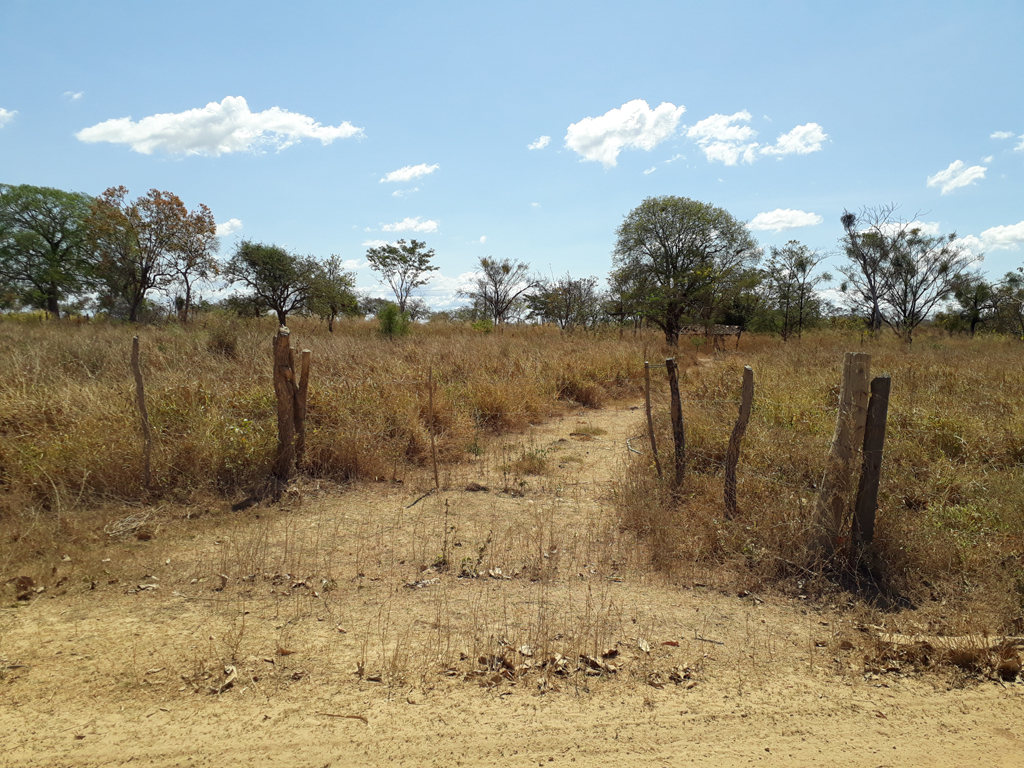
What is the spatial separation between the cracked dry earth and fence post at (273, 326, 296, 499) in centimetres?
140

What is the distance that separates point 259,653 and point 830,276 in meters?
31.3

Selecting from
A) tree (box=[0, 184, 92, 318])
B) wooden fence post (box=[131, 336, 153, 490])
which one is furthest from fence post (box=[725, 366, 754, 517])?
tree (box=[0, 184, 92, 318])

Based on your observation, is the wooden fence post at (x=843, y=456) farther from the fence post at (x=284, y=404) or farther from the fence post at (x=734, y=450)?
the fence post at (x=284, y=404)

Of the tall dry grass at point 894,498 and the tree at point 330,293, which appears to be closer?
the tall dry grass at point 894,498

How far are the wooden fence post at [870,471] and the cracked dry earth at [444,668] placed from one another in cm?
79

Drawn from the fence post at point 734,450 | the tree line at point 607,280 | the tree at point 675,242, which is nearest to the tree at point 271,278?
the tree line at point 607,280

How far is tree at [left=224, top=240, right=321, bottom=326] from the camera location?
A: 23375 millimetres

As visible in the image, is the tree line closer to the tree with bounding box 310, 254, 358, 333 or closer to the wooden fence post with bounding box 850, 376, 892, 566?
the tree with bounding box 310, 254, 358, 333

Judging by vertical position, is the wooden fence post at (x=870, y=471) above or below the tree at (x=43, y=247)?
below

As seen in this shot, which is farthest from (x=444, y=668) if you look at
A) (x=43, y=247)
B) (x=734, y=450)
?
(x=43, y=247)

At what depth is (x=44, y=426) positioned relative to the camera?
608cm

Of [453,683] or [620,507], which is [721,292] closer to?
[620,507]

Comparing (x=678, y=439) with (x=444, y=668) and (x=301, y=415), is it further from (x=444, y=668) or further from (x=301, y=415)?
(x=301, y=415)

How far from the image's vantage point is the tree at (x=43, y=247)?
91.2 ft
